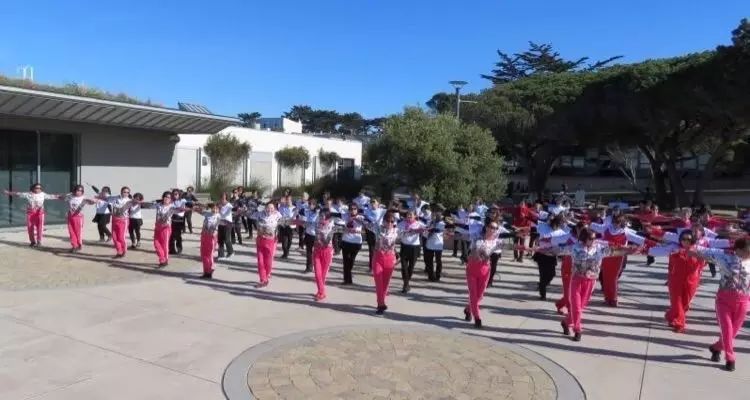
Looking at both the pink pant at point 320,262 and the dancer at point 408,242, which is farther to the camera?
the dancer at point 408,242

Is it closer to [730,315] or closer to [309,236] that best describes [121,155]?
[309,236]

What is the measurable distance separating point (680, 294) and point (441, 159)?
38.7ft

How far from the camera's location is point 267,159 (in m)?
31.9

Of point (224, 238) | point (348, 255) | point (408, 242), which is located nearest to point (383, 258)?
point (408, 242)

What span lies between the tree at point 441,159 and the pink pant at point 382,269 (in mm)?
11118

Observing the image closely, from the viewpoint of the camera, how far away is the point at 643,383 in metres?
6.29

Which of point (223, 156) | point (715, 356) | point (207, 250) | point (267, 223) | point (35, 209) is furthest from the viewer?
point (223, 156)

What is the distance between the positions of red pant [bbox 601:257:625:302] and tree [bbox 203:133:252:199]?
2015 centimetres

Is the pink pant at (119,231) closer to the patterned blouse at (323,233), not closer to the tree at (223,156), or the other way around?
the patterned blouse at (323,233)

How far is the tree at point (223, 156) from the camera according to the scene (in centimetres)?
2764

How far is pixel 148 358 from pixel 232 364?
0.95 metres

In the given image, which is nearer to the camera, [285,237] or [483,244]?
[483,244]

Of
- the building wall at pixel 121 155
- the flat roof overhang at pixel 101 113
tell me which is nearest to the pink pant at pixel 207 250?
the flat roof overhang at pixel 101 113

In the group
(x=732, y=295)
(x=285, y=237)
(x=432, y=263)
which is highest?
(x=732, y=295)
